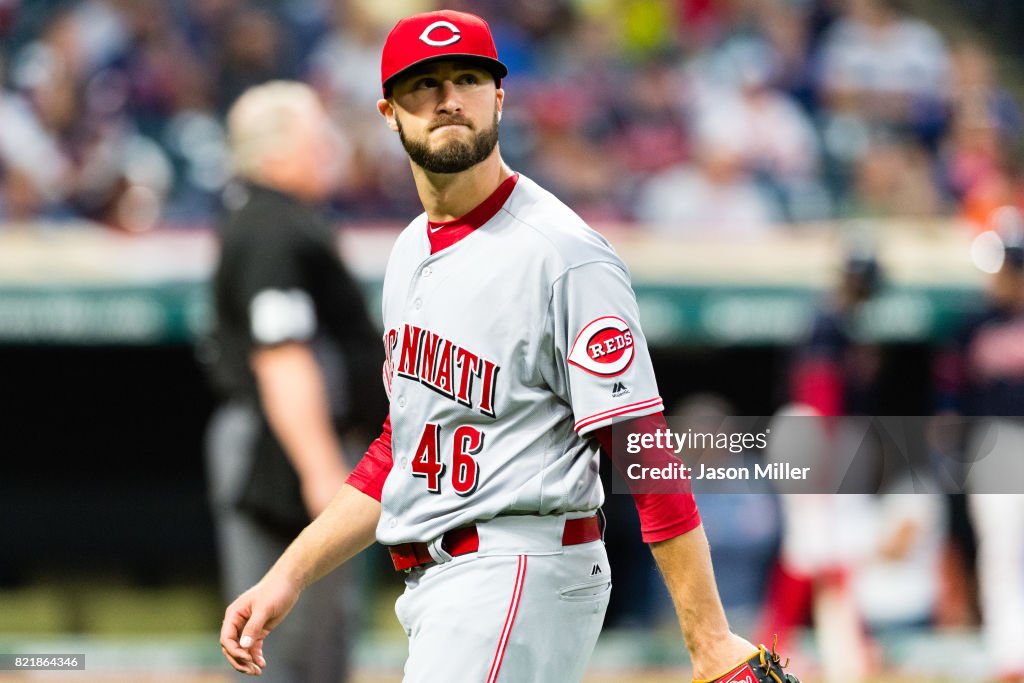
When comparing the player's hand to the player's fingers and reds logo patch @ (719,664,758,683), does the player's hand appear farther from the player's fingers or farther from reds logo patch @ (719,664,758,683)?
reds logo patch @ (719,664,758,683)

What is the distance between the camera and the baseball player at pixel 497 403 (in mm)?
2348

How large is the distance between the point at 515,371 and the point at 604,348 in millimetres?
169

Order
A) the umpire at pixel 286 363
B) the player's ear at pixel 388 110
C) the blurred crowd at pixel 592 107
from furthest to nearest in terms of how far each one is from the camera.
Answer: the blurred crowd at pixel 592 107
the umpire at pixel 286 363
the player's ear at pixel 388 110

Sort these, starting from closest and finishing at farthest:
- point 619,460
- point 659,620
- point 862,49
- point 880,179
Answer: point 619,460, point 659,620, point 880,179, point 862,49

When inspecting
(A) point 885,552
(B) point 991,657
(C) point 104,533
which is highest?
(C) point 104,533

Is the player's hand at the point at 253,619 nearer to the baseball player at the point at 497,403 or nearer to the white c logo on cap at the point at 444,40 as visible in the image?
the baseball player at the point at 497,403

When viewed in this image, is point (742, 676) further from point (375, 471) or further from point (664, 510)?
point (375, 471)

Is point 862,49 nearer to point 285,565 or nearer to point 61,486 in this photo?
point 61,486

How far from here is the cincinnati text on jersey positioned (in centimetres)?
244

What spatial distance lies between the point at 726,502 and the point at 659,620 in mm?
710

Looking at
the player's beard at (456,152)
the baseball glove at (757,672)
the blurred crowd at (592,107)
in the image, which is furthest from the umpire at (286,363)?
the blurred crowd at (592,107)

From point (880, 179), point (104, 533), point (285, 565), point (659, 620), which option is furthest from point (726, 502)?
point (285, 565)

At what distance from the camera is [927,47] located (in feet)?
32.2

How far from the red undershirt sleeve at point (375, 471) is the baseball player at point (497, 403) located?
13cm
